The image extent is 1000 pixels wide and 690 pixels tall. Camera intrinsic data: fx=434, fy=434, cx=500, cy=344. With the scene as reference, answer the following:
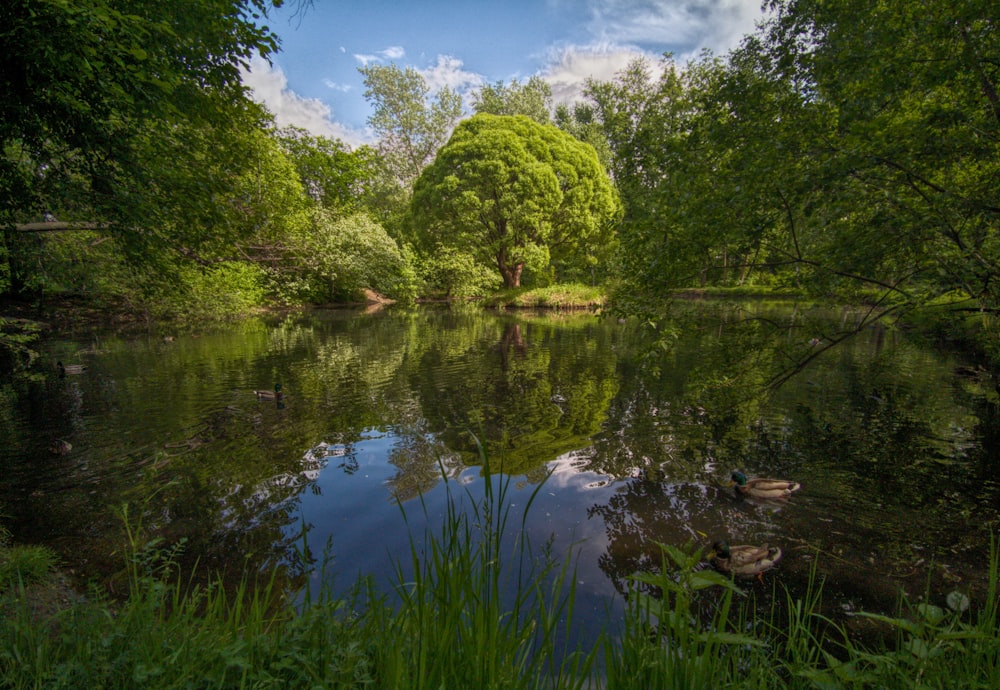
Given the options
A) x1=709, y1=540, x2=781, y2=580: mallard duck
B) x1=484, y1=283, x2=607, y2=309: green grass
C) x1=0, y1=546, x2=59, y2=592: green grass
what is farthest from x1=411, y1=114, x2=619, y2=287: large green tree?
x1=0, y1=546, x2=59, y2=592: green grass

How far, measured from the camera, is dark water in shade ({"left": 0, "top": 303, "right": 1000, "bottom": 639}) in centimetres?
474

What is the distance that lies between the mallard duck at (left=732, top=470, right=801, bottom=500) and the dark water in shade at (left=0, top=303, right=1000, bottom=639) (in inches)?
6.9

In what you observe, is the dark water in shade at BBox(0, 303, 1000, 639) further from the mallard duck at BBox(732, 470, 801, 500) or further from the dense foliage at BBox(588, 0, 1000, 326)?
the dense foliage at BBox(588, 0, 1000, 326)

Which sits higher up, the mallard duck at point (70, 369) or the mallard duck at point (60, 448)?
the mallard duck at point (70, 369)

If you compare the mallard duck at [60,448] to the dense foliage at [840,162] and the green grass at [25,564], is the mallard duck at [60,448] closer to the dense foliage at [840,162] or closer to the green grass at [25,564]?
the green grass at [25,564]

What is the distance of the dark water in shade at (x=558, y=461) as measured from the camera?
4742 mm

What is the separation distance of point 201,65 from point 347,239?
18674mm

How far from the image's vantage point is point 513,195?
30.1 m

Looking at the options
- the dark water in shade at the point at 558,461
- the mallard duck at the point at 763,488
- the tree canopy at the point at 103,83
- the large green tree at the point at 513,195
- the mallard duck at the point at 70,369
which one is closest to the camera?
the tree canopy at the point at 103,83

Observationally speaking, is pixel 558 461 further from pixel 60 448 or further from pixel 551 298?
pixel 551 298

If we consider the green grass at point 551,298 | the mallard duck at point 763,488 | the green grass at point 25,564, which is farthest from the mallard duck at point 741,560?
the green grass at point 551,298

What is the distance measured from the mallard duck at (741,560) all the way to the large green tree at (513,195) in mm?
27956

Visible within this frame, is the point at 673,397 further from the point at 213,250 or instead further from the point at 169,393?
the point at 169,393

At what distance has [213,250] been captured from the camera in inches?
333
